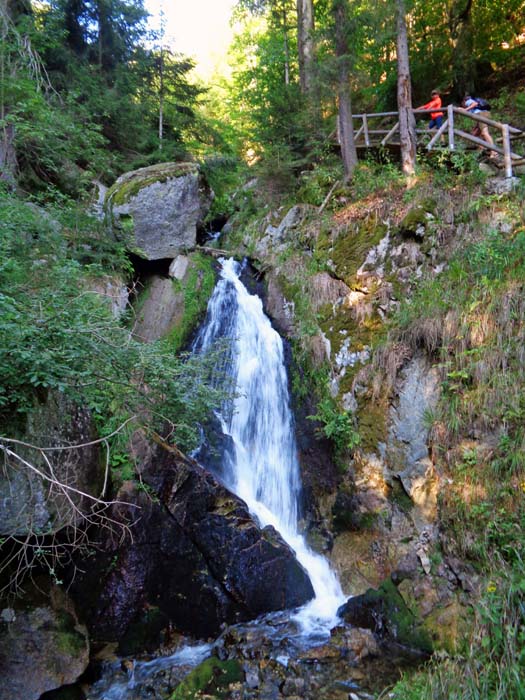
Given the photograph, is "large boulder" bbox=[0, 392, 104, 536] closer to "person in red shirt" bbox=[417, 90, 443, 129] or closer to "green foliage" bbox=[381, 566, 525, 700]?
"green foliage" bbox=[381, 566, 525, 700]

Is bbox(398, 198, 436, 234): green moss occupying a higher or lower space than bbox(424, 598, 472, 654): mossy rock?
higher

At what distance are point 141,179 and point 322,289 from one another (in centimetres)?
552

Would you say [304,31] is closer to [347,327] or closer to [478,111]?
[478,111]

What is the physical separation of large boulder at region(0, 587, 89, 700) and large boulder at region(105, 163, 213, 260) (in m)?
7.47

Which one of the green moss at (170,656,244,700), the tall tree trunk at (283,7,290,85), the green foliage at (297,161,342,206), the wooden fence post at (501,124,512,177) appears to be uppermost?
the tall tree trunk at (283,7,290,85)

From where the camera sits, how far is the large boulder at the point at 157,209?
33.8 ft

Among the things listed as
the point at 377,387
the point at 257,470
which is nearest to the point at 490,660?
the point at 377,387

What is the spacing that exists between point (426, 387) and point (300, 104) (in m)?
8.51

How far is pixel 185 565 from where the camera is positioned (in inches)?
230

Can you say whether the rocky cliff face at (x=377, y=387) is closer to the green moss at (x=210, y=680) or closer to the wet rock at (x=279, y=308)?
the wet rock at (x=279, y=308)

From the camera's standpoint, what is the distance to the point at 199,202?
38.2 feet

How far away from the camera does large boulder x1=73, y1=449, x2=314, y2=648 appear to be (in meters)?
5.48

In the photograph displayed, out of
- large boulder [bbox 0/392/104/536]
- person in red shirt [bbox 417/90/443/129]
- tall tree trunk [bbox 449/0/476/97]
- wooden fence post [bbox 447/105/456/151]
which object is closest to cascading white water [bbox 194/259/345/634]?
large boulder [bbox 0/392/104/536]

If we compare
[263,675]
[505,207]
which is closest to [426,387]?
[505,207]
